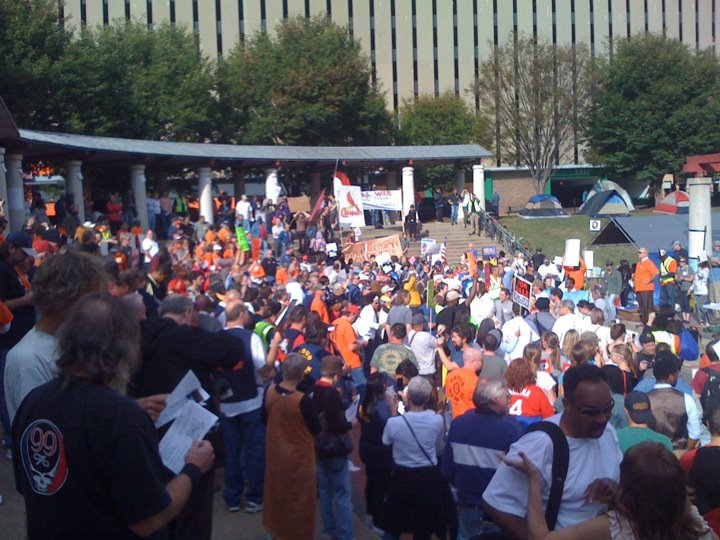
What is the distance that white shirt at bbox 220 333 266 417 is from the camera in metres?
7.62

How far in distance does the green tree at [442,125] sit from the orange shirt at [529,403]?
162 feet

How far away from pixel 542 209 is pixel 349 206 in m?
21.1

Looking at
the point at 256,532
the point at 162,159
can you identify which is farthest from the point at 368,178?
the point at 256,532

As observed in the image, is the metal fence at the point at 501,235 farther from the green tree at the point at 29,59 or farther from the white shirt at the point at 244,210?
the green tree at the point at 29,59

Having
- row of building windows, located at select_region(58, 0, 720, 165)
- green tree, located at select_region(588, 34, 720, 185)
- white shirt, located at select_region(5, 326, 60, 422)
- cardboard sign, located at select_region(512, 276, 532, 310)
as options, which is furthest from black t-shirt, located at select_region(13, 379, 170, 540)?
row of building windows, located at select_region(58, 0, 720, 165)

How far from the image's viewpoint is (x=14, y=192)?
65.1ft

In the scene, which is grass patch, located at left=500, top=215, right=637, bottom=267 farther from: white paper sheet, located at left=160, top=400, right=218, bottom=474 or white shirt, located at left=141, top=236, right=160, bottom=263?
white paper sheet, located at left=160, top=400, right=218, bottom=474

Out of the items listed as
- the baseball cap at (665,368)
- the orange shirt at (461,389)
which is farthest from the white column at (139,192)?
the baseball cap at (665,368)

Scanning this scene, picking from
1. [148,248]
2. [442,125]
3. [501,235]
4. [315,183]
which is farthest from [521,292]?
[442,125]

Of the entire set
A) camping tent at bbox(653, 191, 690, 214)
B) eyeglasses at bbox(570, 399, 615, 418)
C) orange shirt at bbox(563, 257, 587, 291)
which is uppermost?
camping tent at bbox(653, 191, 690, 214)

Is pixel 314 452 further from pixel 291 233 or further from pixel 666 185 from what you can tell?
pixel 666 185

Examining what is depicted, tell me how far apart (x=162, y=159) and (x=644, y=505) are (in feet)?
94.6

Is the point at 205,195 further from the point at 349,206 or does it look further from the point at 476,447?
the point at 476,447

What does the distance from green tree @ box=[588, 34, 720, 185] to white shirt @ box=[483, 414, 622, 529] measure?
55.3 metres
